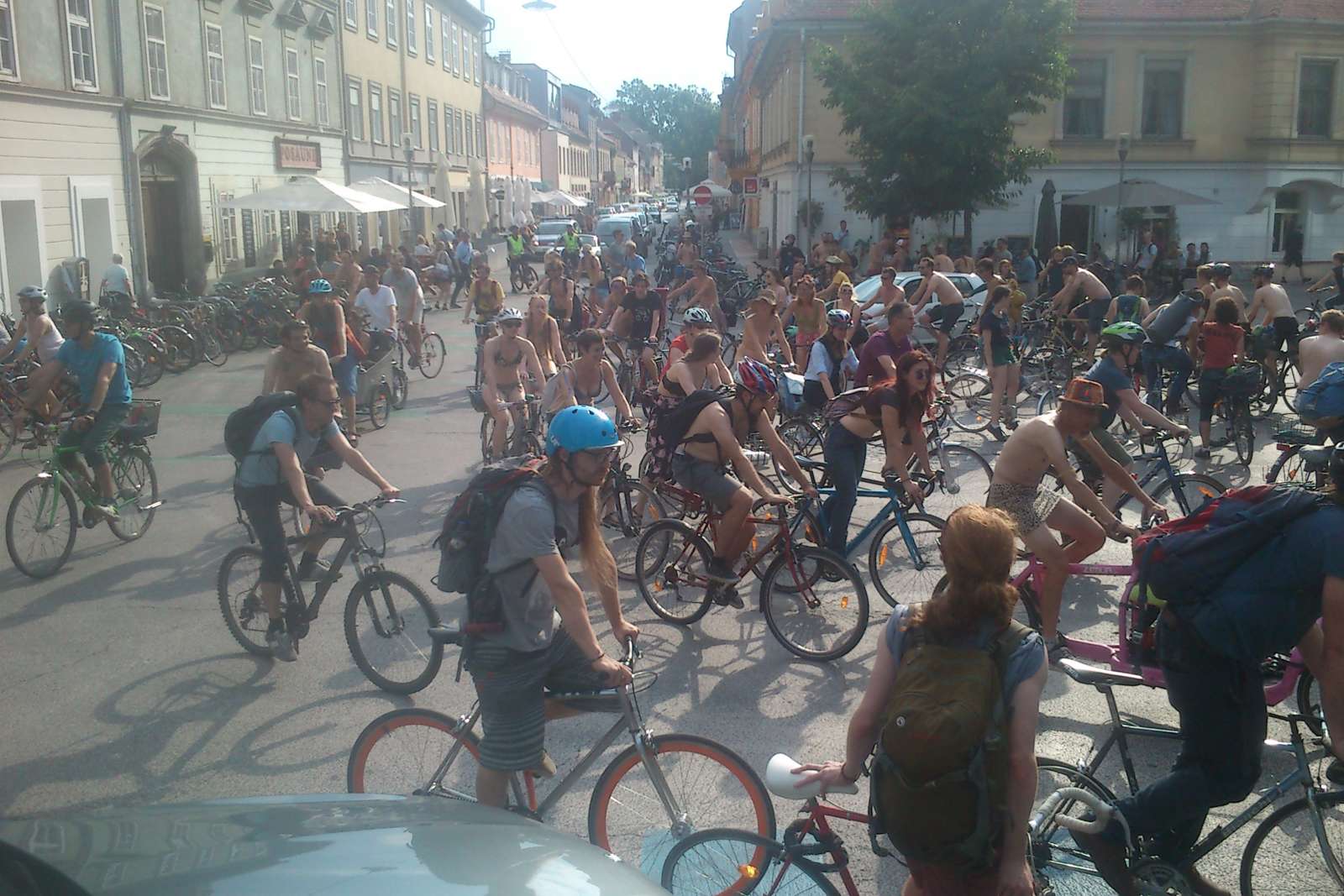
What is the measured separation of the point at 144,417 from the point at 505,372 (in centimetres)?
298

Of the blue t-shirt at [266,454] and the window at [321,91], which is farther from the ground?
the window at [321,91]

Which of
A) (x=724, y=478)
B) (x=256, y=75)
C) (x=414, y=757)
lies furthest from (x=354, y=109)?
(x=414, y=757)

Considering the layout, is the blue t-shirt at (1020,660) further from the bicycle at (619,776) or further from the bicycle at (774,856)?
the bicycle at (619,776)

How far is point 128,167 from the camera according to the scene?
23.7 m

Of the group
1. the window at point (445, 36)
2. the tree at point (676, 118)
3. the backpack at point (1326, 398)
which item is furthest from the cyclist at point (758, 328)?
the tree at point (676, 118)

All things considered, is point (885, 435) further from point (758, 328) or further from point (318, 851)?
point (318, 851)

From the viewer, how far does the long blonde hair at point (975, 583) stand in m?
2.84

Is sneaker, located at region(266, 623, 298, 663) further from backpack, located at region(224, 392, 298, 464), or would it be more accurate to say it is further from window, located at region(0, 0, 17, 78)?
window, located at region(0, 0, 17, 78)

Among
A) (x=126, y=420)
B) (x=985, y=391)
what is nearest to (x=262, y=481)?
(x=126, y=420)

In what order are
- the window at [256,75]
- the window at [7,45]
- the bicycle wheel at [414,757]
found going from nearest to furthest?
the bicycle wheel at [414,757], the window at [7,45], the window at [256,75]

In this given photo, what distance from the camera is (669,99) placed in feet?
404

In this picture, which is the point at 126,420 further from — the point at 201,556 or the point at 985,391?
the point at 985,391

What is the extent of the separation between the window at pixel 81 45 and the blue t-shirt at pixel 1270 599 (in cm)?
2334

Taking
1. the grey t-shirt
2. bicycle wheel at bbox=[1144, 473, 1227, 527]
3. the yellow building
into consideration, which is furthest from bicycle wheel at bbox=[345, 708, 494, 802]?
the yellow building
